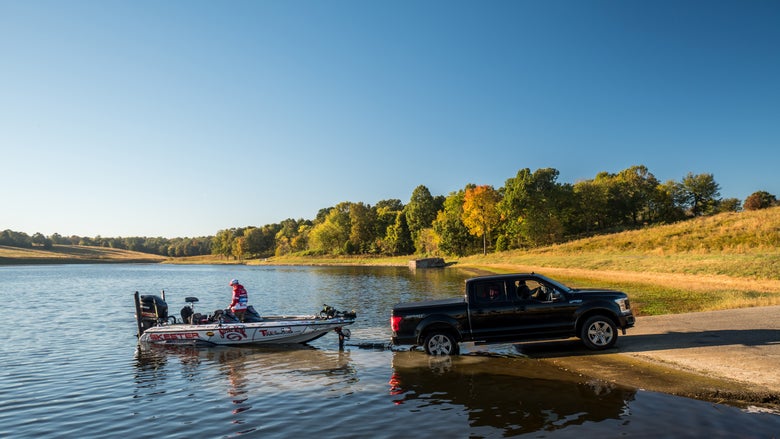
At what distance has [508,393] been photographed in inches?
391

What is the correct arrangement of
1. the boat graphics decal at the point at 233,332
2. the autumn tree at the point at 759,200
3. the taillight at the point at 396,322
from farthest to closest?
the autumn tree at the point at 759,200
the boat graphics decal at the point at 233,332
the taillight at the point at 396,322

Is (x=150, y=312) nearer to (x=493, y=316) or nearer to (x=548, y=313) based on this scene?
(x=493, y=316)

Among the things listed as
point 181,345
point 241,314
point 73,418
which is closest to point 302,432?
point 73,418

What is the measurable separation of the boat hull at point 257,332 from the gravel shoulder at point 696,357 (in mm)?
7144

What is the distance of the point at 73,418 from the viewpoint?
33.1ft

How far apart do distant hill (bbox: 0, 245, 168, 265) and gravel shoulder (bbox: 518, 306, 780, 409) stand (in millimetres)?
165309

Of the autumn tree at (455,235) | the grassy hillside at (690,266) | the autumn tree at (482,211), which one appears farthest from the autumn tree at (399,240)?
the grassy hillside at (690,266)

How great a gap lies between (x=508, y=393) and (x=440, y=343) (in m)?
3.71

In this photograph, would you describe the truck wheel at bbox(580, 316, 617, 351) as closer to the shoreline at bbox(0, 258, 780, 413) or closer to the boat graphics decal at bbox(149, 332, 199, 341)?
the shoreline at bbox(0, 258, 780, 413)

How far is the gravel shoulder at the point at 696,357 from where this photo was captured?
29.7 ft

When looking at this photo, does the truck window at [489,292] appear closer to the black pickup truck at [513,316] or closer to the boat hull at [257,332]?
the black pickup truck at [513,316]

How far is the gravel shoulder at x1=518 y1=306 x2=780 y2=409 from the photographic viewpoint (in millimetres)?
9062

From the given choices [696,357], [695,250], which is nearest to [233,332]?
[696,357]

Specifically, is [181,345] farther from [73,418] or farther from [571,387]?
[571,387]
